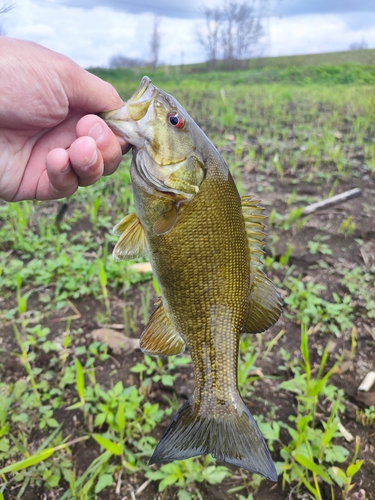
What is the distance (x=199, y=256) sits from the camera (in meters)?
1.18

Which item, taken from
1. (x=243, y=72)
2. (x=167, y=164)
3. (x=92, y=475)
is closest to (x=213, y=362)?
(x=167, y=164)

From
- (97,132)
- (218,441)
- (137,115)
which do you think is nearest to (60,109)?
(97,132)

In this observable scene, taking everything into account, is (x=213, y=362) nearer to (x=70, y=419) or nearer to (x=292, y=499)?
(x=292, y=499)

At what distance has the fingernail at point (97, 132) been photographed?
1.29 m

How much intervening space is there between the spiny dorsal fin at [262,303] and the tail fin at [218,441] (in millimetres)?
276

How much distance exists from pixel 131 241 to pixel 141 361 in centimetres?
128

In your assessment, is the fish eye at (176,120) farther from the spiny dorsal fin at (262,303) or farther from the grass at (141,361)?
the grass at (141,361)

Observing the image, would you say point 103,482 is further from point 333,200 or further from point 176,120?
point 333,200

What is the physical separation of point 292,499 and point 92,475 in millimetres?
885

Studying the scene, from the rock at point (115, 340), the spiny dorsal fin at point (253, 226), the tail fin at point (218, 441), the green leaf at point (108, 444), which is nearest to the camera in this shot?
the tail fin at point (218, 441)

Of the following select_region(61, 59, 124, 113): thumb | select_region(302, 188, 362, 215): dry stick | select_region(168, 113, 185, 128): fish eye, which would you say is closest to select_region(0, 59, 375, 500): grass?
select_region(302, 188, 362, 215): dry stick

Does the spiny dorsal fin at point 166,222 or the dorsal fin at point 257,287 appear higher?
the spiny dorsal fin at point 166,222

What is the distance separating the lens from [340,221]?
12.5 feet

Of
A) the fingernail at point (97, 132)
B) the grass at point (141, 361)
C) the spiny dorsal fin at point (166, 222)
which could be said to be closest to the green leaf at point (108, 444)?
the grass at point (141, 361)
